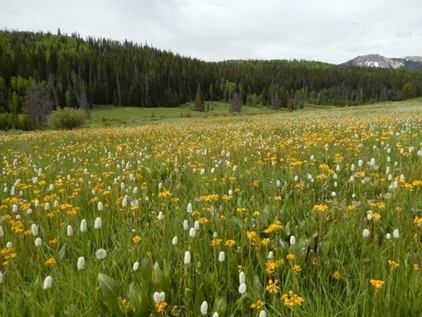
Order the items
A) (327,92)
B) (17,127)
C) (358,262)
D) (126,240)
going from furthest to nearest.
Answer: (327,92) → (17,127) → (126,240) → (358,262)

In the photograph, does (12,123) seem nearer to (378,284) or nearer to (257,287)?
(257,287)

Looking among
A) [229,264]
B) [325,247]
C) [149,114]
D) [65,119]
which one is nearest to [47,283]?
[229,264]

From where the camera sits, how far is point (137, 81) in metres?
116

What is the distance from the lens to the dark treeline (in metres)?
106

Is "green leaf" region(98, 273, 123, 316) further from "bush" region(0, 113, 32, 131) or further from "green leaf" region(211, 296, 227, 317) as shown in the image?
"bush" region(0, 113, 32, 131)

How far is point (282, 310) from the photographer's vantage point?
62.9 inches

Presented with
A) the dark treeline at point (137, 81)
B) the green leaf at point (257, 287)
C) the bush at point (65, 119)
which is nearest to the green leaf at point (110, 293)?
the green leaf at point (257, 287)

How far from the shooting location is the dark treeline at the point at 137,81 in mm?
105500

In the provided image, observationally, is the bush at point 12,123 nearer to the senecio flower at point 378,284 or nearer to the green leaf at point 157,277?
the green leaf at point 157,277

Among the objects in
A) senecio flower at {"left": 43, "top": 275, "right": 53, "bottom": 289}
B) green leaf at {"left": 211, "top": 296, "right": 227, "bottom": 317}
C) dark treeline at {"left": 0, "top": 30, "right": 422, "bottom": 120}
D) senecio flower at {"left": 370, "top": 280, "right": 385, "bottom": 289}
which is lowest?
green leaf at {"left": 211, "top": 296, "right": 227, "bottom": 317}

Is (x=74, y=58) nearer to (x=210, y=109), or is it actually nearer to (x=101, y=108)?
(x=101, y=108)

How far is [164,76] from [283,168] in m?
137

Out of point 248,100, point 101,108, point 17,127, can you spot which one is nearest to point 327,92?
point 248,100

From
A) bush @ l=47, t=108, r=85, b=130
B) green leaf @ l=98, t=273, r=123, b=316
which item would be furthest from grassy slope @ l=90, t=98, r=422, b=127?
green leaf @ l=98, t=273, r=123, b=316
